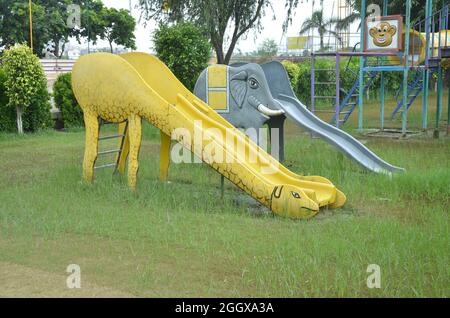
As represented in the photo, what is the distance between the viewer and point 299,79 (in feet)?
75.4

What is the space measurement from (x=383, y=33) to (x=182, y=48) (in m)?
4.70

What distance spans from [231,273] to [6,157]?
7.35 m

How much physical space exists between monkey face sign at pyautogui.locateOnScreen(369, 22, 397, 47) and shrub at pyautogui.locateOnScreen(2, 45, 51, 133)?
7611mm

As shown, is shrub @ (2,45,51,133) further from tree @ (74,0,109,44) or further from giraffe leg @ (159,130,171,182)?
tree @ (74,0,109,44)

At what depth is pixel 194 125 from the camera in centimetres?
696

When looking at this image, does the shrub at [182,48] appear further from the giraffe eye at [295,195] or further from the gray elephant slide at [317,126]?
the giraffe eye at [295,195]

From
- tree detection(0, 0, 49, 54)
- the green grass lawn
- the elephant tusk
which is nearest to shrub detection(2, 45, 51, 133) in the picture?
the green grass lawn

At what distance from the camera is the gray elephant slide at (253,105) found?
29.2ft

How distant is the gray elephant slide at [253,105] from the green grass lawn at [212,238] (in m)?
0.50

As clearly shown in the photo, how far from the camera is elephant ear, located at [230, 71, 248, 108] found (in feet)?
29.9

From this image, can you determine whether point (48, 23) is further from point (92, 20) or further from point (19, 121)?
point (19, 121)

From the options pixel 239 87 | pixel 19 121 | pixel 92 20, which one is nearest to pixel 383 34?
pixel 239 87

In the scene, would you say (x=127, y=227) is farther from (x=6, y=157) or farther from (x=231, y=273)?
(x=6, y=157)

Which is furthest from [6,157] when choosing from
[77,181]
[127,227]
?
[127,227]
